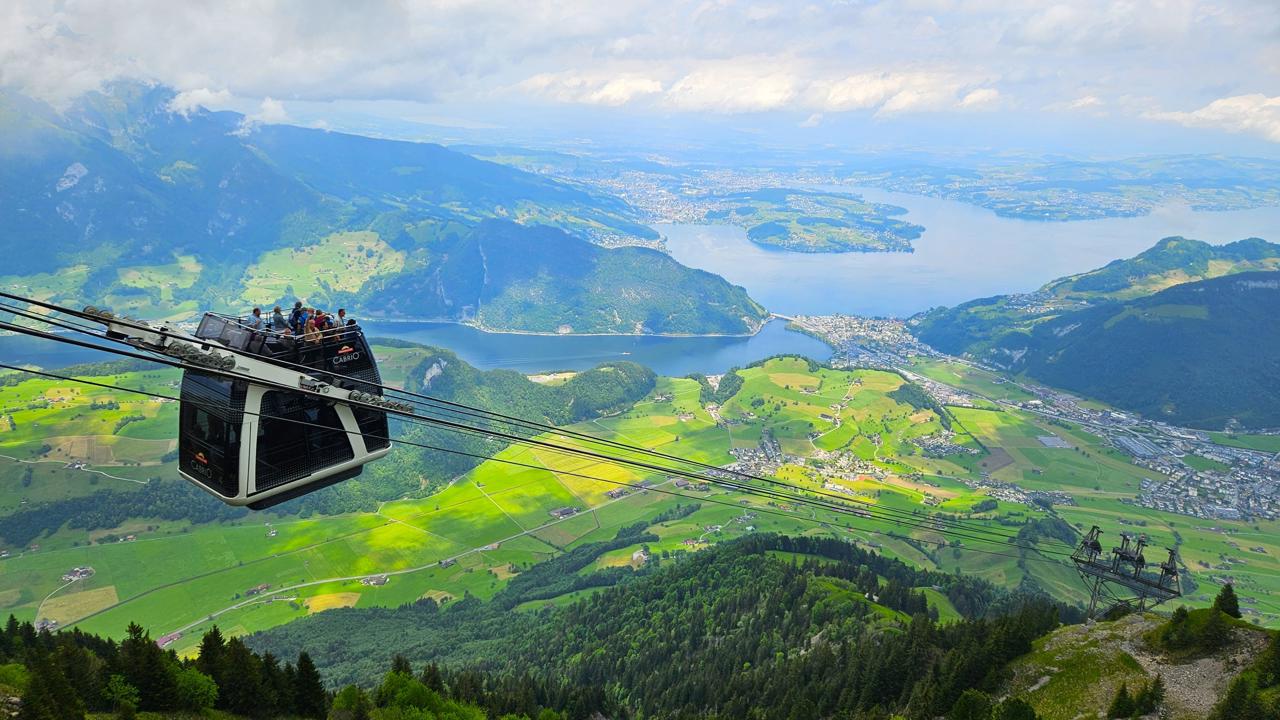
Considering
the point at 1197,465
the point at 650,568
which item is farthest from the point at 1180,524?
the point at 650,568

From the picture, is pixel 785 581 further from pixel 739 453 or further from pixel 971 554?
pixel 739 453

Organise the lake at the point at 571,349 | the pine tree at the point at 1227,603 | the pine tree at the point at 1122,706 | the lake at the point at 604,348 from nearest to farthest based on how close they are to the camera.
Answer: the pine tree at the point at 1122,706, the pine tree at the point at 1227,603, the lake at the point at 571,349, the lake at the point at 604,348

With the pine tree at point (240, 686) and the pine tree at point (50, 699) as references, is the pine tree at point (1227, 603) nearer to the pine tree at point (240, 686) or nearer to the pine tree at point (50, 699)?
the pine tree at point (240, 686)

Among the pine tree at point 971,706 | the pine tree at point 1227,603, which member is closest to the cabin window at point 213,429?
the pine tree at point 971,706

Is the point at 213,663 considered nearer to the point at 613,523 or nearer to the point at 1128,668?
the point at 1128,668

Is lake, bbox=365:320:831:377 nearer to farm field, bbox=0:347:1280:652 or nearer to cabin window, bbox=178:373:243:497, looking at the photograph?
farm field, bbox=0:347:1280:652

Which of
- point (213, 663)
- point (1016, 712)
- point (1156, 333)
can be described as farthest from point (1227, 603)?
point (1156, 333)
